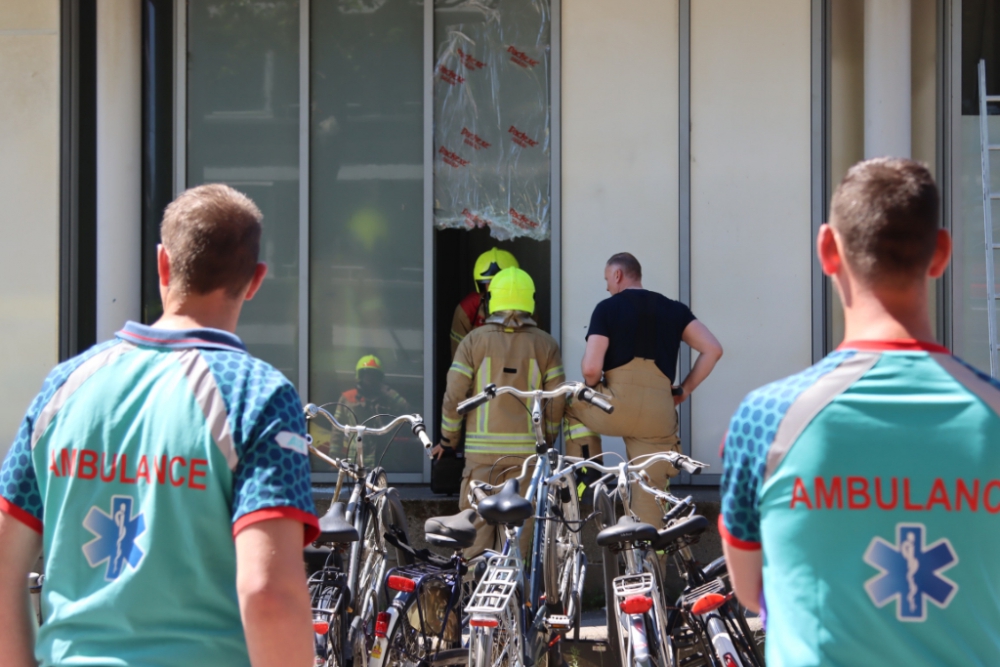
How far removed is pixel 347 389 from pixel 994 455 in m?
5.81

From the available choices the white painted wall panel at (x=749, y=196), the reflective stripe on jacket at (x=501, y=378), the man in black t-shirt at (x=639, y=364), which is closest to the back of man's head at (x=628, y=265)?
the man in black t-shirt at (x=639, y=364)

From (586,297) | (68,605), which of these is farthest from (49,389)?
(586,297)

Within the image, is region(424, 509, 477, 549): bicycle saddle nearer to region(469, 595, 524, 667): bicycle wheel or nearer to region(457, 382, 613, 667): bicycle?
region(457, 382, 613, 667): bicycle

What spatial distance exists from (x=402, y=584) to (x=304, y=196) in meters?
3.73

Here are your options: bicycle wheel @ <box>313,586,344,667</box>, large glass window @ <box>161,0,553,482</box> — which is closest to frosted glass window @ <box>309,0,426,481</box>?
large glass window @ <box>161,0,553,482</box>

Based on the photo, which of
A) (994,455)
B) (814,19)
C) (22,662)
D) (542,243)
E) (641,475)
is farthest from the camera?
(542,243)

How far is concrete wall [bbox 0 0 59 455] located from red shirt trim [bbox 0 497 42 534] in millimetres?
5477

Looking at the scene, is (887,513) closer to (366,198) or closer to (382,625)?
(382,625)

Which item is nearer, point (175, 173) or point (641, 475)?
point (641, 475)

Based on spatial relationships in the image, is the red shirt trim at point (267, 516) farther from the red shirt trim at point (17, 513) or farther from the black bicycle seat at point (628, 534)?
the black bicycle seat at point (628, 534)

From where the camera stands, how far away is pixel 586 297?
6793mm

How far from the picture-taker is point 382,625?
159 inches

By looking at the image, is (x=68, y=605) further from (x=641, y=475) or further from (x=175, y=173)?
(x=175, y=173)

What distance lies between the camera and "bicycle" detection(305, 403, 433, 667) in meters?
3.80
